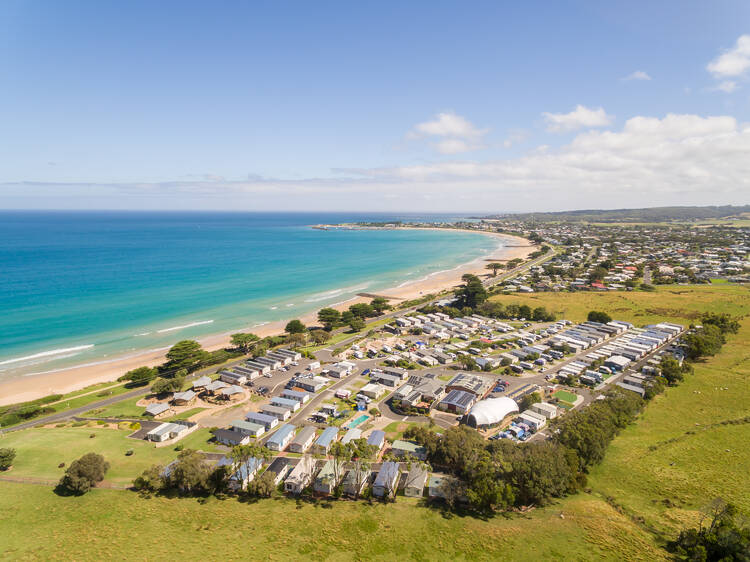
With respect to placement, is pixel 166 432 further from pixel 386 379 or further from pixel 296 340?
pixel 296 340

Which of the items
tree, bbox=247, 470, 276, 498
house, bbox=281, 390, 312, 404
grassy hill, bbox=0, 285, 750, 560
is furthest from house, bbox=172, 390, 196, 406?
tree, bbox=247, 470, 276, 498

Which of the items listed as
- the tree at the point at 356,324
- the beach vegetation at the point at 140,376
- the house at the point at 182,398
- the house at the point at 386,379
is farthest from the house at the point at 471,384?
the beach vegetation at the point at 140,376

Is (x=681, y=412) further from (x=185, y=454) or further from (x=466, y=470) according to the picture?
(x=185, y=454)

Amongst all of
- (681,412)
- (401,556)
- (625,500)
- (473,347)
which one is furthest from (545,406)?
(401,556)

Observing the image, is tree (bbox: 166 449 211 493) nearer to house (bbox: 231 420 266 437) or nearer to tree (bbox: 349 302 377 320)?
house (bbox: 231 420 266 437)

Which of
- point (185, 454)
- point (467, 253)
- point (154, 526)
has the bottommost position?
point (154, 526)

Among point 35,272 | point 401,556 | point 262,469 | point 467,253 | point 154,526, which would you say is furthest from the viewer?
point 467,253

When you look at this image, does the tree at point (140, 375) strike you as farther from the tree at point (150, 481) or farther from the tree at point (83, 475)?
the tree at point (150, 481)

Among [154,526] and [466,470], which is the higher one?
[466,470]

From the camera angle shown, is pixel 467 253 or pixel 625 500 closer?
pixel 625 500
